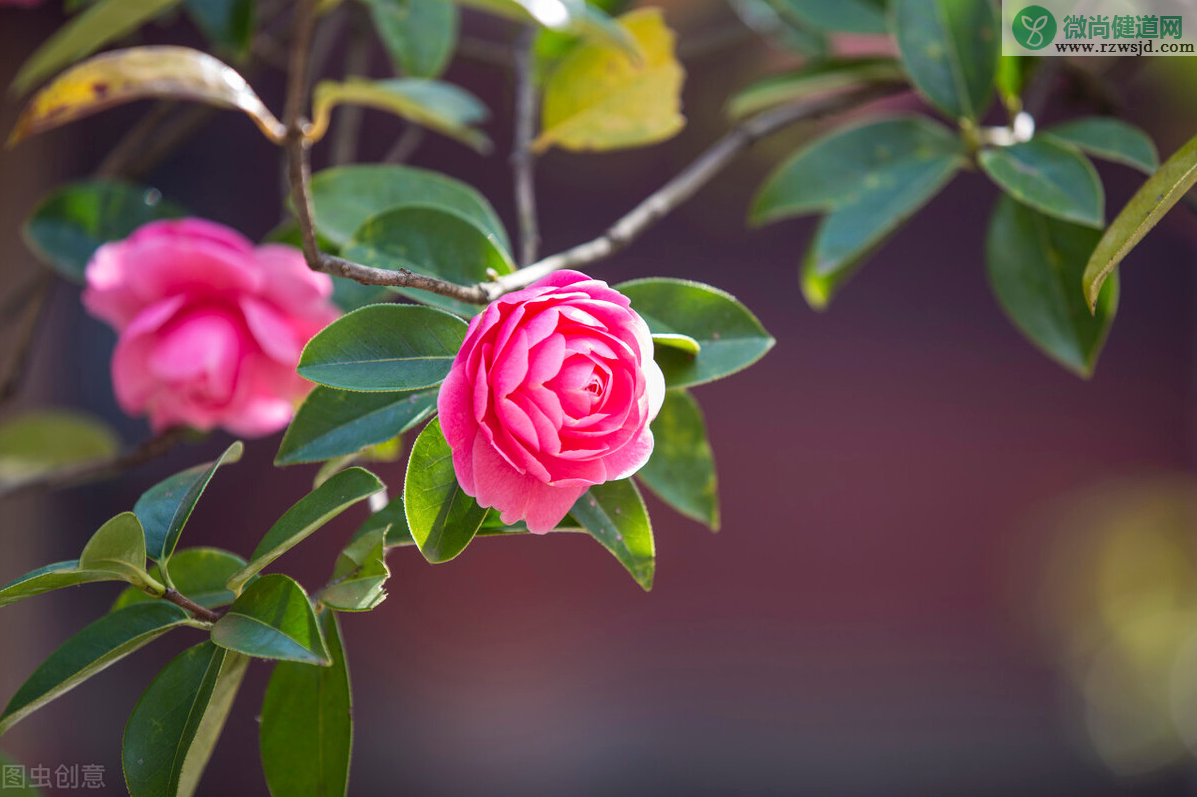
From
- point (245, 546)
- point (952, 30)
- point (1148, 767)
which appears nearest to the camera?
point (952, 30)

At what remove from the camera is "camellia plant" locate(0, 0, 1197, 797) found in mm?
349

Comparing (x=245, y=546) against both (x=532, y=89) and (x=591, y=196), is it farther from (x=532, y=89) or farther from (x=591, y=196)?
A: (x=532, y=89)

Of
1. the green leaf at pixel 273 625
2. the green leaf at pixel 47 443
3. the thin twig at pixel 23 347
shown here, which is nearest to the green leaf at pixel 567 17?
the green leaf at pixel 273 625

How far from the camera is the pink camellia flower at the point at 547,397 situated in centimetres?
33

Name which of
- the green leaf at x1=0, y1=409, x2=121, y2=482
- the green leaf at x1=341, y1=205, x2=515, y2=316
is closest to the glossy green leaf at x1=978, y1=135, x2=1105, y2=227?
the green leaf at x1=341, y1=205, x2=515, y2=316

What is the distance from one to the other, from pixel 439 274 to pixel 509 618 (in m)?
1.26

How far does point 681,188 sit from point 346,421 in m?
0.28

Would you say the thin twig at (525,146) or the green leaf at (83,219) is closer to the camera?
the thin twig at (525,146)

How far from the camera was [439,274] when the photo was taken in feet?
1.51

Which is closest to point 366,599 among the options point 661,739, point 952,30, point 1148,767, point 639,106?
point 639,106

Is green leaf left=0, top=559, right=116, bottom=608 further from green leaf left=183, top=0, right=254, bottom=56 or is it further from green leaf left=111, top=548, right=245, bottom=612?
green leaf left=183, top=0, right=254, bottom=56

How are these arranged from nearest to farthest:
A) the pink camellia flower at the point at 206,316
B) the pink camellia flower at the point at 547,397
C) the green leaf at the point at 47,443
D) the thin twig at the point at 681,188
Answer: the pink camellia flower at the point at 547,397
the thin twig at the point at 681,188
the pink camellia flower at the point at 206,316
the green leaf at the point at 47,443

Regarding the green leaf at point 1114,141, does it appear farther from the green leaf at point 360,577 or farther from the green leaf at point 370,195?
the green leaf at point 360,577

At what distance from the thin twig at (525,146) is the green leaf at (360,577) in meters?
0.21
